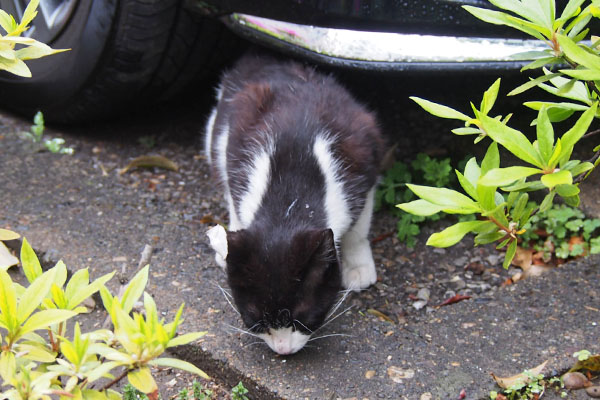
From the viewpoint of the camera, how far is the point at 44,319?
152cm

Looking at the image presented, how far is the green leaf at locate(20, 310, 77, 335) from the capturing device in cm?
152

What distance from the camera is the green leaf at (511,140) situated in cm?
153

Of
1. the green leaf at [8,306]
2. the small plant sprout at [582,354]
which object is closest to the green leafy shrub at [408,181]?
the small plant sprout at [582,354]

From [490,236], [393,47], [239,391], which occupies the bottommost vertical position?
[239,391]

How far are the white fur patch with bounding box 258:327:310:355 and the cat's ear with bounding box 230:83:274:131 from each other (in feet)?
3.01

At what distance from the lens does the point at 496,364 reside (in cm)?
232

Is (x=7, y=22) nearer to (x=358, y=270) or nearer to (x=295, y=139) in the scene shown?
(x=295, y=139)

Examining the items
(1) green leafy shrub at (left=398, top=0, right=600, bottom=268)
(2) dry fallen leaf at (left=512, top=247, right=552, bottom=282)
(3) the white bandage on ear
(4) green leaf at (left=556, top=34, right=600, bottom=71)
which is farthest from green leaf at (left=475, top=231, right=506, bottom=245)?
(2) dry fallen leaf at (left=512, top=247, right=552, bottom=282)

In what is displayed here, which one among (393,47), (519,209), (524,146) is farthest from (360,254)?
(524,146)

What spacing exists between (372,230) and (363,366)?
1.02 metres

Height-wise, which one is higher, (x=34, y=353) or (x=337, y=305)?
(x=34, y=353)

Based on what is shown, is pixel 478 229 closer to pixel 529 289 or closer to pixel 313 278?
pixel 313 278

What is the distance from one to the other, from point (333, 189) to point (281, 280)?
20.5 inches

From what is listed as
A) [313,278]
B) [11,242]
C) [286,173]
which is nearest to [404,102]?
[286,173]
